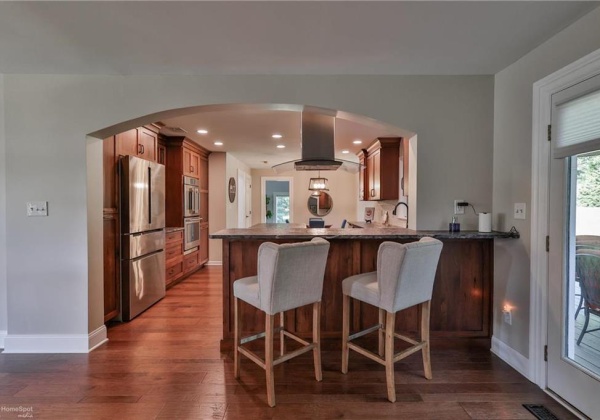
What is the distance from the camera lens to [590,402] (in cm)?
170

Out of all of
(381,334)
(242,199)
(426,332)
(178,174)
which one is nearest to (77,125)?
(178,174)

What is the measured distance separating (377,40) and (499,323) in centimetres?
235

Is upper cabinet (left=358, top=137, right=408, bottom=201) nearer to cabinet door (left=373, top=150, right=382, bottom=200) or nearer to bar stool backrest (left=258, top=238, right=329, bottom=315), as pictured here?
cabinet door (left=373, top=150, right=382, bottom=200)

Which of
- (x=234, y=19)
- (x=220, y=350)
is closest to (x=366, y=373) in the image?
(x=220, y=350)

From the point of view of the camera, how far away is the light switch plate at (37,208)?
2492mm

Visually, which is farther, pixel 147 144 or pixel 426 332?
pixel 147 144

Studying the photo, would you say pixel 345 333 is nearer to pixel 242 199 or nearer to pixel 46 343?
pixel 46 343

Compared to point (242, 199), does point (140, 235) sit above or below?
below

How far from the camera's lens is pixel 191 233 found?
202 inches

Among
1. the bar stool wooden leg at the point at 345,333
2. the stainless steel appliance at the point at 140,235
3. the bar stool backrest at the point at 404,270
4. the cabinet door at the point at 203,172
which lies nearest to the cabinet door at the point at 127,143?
the stainless steel appliance at the point at 140,235

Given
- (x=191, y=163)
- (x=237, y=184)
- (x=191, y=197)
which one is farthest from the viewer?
(x=237, y=184)

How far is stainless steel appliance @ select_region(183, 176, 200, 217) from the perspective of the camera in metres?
4.86

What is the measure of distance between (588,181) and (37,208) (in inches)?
154

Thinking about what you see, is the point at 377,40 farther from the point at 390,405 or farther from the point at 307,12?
the point at 390,405
